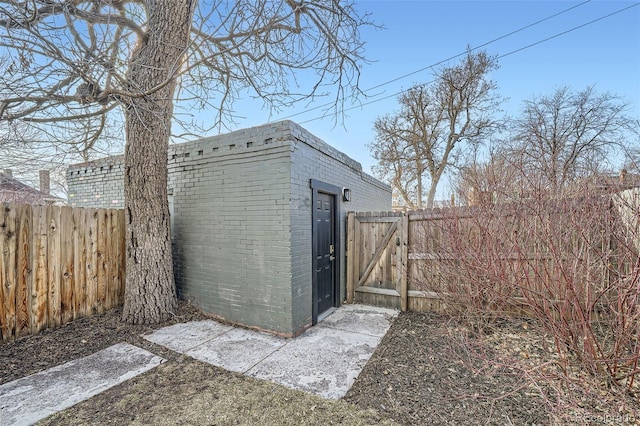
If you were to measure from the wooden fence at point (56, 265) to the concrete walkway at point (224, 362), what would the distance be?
1194 millimetres

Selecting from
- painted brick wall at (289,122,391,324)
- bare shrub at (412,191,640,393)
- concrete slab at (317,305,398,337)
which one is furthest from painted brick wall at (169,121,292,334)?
bare shrub at (412,191,640,393)

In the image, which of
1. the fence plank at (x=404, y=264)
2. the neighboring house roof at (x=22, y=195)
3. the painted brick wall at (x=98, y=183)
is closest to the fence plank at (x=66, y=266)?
the painted brick wall at (x=98, y=183)

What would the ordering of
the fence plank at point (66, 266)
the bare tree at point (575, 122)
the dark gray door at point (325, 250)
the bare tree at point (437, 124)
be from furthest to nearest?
the bare tree at point (437, 124), the bare tree at point (575, 122), the dark gray door at point (325, 250), the fence plank at point (66, 266)

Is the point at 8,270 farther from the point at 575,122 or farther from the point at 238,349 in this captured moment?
the point at 575,122

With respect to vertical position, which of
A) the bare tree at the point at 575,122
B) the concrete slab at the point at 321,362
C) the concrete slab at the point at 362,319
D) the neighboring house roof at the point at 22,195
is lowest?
the concrete slab at the point at 362,319

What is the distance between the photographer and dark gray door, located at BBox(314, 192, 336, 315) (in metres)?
4.76

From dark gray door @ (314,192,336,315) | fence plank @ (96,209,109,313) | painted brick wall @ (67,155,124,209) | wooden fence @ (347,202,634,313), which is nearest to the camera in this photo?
Result: wooden fence @ (347,202,634,313)

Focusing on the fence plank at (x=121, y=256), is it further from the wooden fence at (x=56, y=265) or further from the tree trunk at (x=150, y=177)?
the tree trunk at (x=150, y=177)

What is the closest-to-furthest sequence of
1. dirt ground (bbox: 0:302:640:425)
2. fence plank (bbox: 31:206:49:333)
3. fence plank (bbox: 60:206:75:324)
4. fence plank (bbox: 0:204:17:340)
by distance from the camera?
dirt ground (bbox: 0:302:640:425) → fence plank (bbox: 0:204:17:340) → fence plank (bbox: 31:206:49:333) → fence plank (bbox: 60:206:75:324)

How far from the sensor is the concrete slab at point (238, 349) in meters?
3.19

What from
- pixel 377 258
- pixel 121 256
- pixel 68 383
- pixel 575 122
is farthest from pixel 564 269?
pixel 575 122

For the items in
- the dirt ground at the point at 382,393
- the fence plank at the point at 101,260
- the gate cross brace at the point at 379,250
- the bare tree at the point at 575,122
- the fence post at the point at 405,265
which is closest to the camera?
the dirt ground at the point at 382,393

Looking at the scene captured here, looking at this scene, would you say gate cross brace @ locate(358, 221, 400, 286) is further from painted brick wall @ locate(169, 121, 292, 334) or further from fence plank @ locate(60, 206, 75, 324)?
fence plank @ locate(60, 206, 75, 324)

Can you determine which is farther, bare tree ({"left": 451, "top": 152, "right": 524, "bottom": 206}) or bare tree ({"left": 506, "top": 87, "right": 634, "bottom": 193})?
bare tree ({"left": 506, "top": 87, "right": 634, "bottom": 193})
